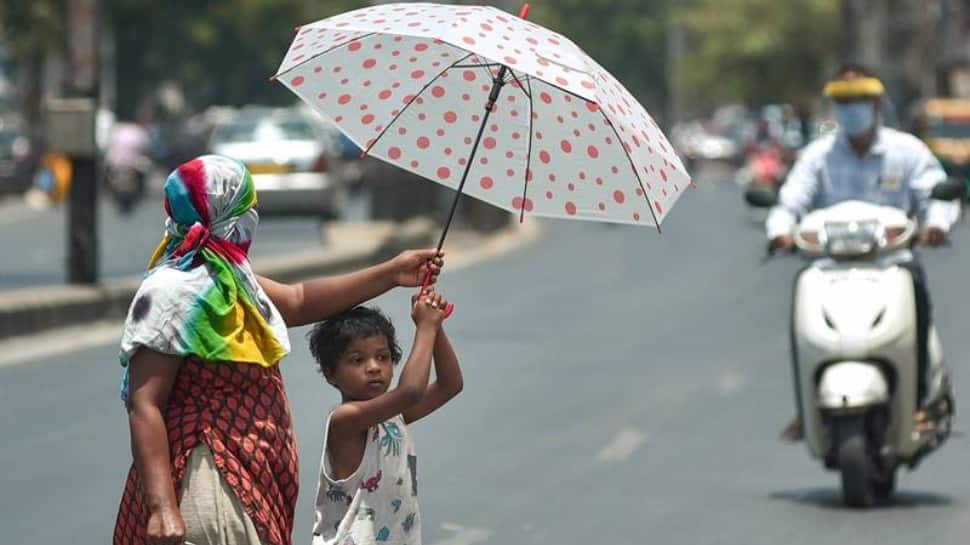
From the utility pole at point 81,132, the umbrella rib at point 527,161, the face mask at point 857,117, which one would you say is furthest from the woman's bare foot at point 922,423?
the utility pole at point 81,132

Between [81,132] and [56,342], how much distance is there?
2.28 m

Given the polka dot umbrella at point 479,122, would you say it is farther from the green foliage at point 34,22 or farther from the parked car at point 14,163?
the green foliage at point 34,22

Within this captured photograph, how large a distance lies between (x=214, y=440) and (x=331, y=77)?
4.08 feet

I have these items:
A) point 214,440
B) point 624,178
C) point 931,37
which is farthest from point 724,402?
point 931,37

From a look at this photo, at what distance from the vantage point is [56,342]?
57.5ft

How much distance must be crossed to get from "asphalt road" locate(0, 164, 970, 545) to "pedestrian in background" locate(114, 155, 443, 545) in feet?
13.4

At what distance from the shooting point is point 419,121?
602 centimetres

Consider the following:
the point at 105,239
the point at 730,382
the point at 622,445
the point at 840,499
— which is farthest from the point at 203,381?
the point at 105,239

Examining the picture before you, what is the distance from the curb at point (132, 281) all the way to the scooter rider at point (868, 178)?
7.99 m

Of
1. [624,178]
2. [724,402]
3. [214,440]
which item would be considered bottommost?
[724,402]

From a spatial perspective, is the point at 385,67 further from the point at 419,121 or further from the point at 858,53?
the point at 858,53

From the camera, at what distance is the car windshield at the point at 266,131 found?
1453 inches

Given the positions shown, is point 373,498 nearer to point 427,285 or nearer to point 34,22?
point 427,285

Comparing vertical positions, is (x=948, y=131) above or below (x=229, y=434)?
above
